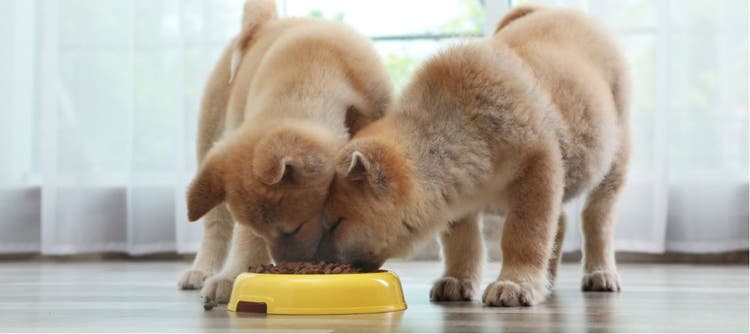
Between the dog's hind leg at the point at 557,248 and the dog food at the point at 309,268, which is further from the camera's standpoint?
the dog's hind leg at the point at 557,248

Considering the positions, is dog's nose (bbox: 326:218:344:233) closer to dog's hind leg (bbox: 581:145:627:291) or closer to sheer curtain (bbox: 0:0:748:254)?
dog's hind leg (bbox: 581:145:627:291)

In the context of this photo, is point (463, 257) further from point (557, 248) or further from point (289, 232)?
point (289, 232)

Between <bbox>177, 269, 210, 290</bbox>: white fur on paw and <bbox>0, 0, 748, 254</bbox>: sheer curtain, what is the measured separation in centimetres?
123

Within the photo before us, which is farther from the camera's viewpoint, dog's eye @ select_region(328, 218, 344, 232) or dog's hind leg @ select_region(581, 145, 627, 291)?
dog's hind leg @ select_region(581, 145, 627, 291)

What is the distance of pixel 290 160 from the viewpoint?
6.74 ft

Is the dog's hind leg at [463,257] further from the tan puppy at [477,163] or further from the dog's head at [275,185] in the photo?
the dog's head at [275,185]

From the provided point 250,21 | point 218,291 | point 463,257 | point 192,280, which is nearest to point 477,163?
point 463,257

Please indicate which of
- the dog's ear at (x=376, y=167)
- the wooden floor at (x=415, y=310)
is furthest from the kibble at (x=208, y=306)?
the dog's ear at (x=376, y=167)

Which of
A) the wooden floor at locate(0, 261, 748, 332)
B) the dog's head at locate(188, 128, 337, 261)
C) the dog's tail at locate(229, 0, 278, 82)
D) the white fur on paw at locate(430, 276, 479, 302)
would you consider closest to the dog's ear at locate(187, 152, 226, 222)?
the dog's head at locate(188, 128, 337, 261)

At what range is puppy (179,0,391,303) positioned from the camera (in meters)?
2.12

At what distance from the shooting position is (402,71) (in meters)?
4.41

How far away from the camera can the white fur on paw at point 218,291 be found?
2393 mm

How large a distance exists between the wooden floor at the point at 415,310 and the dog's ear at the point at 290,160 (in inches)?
11.8

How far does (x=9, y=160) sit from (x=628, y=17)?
2.77 metres
